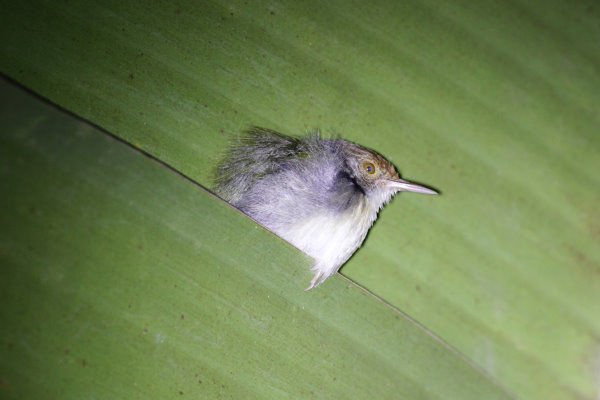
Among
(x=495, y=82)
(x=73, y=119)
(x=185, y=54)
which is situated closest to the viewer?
(x=73, y=119)

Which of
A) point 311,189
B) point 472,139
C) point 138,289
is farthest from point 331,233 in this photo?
point 138,289

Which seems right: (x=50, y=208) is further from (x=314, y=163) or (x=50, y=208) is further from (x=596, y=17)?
(x=596, y=17)

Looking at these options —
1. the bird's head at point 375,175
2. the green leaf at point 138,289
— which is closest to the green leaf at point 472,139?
the bird's head at point 375,175

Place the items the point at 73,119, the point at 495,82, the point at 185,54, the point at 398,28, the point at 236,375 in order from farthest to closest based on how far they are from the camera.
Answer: the point at 495,82
the point at 398,28
the point at 185,54
the point at 236,375
the point at 73,119

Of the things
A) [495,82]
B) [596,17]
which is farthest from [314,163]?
[596,17]

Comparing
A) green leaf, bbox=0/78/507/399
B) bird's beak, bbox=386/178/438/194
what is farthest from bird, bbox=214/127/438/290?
green leaf, bbox=0/78/507/399

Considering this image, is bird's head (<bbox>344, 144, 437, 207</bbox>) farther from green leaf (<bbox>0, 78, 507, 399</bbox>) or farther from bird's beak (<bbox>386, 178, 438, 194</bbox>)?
green leaf (<bbox>0, 78, 507, 399</bbox>)

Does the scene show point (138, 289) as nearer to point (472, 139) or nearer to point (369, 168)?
point (369, 168)

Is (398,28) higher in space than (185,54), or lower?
higher
